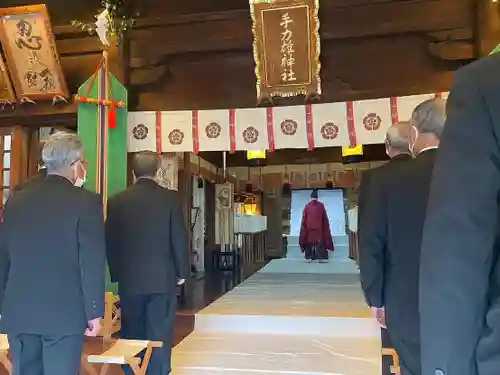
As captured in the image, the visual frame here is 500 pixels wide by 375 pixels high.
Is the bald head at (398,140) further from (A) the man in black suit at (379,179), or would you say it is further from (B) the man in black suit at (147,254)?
(B) the man in black suit at (147,254)

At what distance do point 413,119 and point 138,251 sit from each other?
1.63 m

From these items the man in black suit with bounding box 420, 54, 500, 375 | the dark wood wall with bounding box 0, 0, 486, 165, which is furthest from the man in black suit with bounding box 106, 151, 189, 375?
the dark wood wall with bounding box 0, 0, 486, 165

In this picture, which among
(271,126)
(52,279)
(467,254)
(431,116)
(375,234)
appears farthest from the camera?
(271,126)

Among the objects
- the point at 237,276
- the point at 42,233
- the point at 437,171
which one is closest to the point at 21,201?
the point at 42,233

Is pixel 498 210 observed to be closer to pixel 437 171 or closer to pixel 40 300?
pixel 437 171

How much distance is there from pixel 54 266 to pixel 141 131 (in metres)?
3.04

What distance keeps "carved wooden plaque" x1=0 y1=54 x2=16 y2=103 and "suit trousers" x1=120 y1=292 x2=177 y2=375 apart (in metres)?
3.08

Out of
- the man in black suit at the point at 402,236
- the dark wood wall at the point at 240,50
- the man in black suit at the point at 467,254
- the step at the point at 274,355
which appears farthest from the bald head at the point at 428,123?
the dark wood wall at the point at 240,50

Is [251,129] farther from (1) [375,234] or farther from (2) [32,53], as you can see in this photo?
(1) [375,234]

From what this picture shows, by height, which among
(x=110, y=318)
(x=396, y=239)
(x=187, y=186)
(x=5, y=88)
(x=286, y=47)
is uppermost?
(x=286, y=47)

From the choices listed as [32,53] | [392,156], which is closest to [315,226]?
[32,53]

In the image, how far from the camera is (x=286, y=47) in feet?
14.4

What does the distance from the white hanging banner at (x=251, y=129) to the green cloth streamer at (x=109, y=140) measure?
1070 millimetres

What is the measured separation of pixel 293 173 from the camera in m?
12.6
